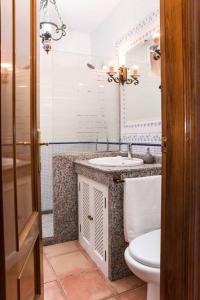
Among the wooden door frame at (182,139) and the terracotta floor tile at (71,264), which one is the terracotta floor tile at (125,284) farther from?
the wooden door frame at (182,139)

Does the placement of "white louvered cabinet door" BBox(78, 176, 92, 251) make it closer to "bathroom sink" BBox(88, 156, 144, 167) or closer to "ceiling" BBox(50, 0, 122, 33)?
"bathroom sink" BBox(88, 156, 144, 167)

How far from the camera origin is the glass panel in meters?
0.72

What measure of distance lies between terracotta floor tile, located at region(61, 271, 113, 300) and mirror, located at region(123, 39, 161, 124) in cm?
145

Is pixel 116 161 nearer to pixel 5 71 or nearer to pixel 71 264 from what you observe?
pixel 71 264

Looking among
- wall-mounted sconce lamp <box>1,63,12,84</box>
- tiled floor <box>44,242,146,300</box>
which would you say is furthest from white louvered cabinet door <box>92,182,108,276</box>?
wall-mounted sconce lamp <box>1,63,12,84</box>

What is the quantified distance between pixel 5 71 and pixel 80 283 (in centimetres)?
170

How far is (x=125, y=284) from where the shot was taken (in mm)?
1794

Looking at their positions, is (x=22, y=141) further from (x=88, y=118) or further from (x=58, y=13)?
(x=58, y=13)

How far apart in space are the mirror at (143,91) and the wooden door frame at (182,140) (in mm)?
1347

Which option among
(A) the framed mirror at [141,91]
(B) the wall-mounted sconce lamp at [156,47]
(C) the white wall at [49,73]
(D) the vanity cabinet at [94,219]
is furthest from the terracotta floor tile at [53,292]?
(B) the wall-mounted sconce lamp at [156,47]

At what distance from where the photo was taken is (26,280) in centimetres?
80

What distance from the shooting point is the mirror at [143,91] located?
88.8 inches

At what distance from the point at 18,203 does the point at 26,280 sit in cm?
29

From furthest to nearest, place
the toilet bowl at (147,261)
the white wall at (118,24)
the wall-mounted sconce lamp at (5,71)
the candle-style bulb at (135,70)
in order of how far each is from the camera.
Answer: the candle-style bulb at (135,70)
the white wall at (118,24)
the toilet bowl at (147,261)
the wall-mounted sconce lamp at (5,71)
